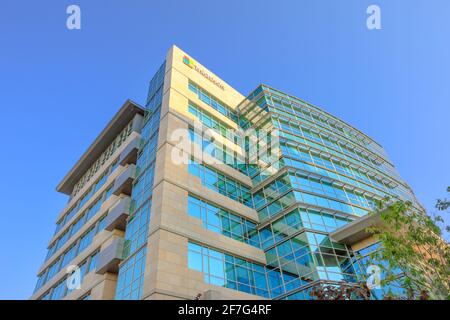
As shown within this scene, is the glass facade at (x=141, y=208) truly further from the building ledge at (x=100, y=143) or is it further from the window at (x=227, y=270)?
the window at (x=227, y=270)

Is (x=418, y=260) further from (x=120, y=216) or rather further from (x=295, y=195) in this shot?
(x=120, y=216)

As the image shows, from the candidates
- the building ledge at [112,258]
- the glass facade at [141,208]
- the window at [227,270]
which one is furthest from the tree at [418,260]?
the building ledge at [112,258]

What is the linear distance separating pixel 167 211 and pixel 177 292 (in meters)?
4.83

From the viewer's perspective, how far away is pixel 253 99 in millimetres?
33688

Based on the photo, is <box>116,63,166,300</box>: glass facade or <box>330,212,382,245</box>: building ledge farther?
<box>330,212,382,245</box>: building ledge

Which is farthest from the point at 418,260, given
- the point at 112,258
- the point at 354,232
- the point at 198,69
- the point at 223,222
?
the point at 198,69

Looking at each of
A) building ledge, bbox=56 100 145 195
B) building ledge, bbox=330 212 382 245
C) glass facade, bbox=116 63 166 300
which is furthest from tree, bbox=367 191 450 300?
building ledge, bbox=56 100 145 195

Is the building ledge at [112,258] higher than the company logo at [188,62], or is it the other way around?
the company logo at [188,62]

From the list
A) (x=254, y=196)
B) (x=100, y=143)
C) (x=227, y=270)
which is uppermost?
(x=100, y=143)

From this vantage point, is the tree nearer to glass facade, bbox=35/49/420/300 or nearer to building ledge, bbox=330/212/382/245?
glass facade, bbox=35/49/420/300

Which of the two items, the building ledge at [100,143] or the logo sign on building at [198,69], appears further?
the building ledge at [100,143]
